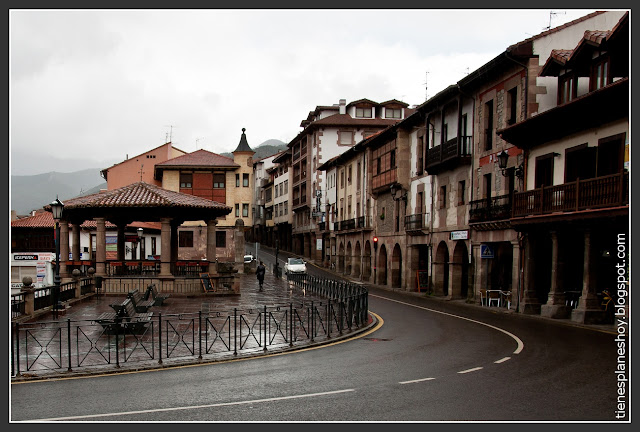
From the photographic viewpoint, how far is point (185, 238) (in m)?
60.9

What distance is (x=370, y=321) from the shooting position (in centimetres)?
2123

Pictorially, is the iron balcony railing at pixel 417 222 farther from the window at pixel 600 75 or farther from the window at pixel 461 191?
the window at pixel 600 75

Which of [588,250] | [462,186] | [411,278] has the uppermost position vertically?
[462,186]

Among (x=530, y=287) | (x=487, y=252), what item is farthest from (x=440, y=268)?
(x=530, y=287)

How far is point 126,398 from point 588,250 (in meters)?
16.5

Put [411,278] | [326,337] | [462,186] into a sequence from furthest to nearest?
[411,278] < [462,186] < [326,337]

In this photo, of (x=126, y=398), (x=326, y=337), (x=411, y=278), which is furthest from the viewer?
(x=411, y=278)

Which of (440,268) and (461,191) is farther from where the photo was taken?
(440,268)

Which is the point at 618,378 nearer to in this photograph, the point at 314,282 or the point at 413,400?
the point at 413,400

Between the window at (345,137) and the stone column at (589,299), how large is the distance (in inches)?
2155

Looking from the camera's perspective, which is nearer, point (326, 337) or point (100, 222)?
point (326, 337)

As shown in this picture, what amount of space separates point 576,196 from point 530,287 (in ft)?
21.0

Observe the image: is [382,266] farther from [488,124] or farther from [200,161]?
[200,161]

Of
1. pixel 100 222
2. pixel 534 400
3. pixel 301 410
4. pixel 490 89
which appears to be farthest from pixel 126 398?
pixel 490 89
